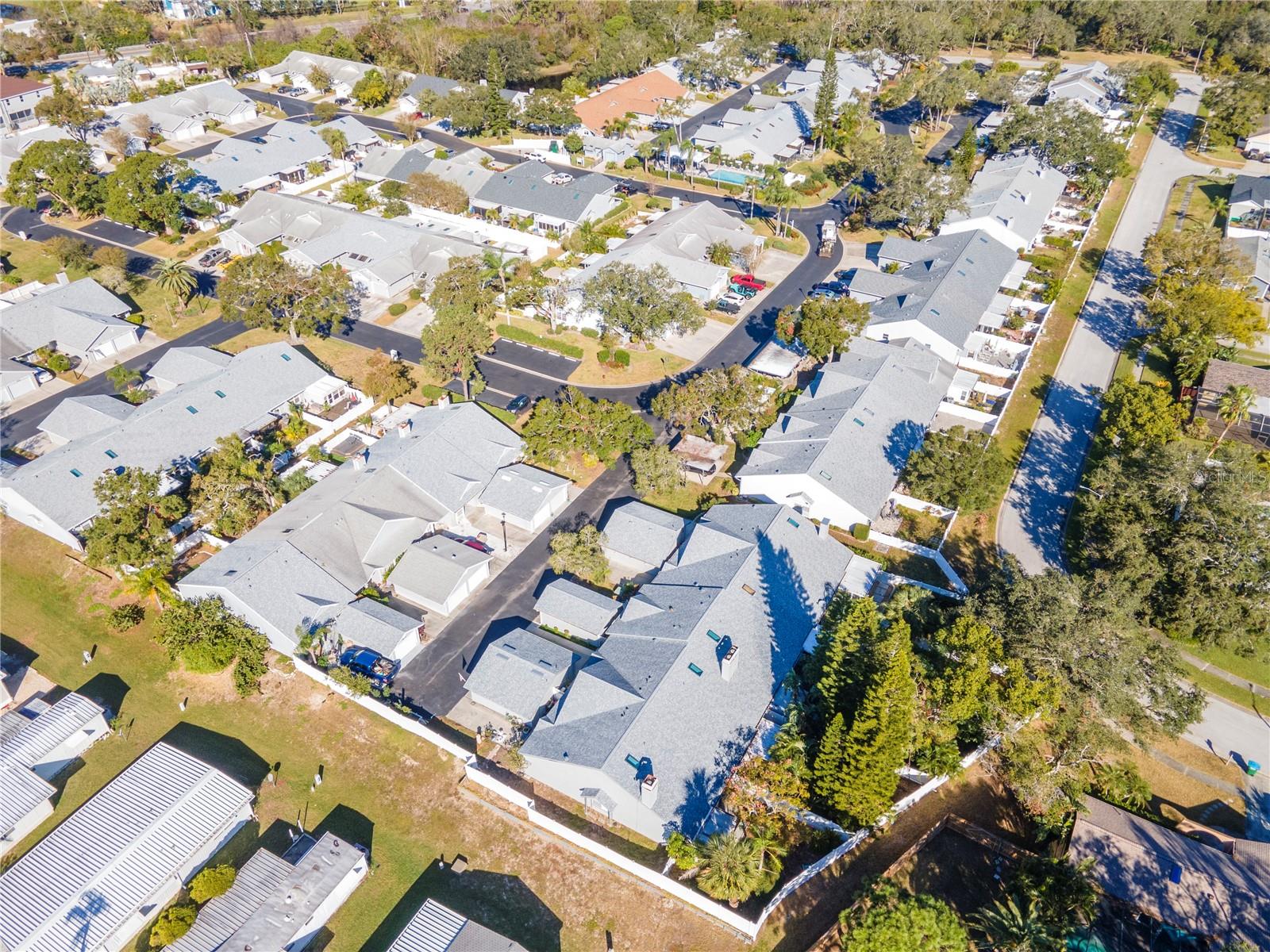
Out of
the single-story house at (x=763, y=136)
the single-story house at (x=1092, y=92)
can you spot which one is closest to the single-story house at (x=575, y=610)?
the single-story house at (x=763, y=136)

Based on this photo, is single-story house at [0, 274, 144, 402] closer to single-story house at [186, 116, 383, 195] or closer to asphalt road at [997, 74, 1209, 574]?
single-story house at [186, 116, 383, 195]

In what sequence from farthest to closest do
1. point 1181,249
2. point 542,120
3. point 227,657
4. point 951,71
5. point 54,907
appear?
point 951,71 → point 542,120 → point 1181,249 → point 227,657 → point 54,907

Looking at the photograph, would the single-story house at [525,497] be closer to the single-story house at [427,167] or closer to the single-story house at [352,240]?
the single-story house at [352,240]

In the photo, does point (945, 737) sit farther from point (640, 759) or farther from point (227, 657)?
point (227, 657)

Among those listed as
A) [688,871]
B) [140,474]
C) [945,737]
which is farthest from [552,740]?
[140,474]

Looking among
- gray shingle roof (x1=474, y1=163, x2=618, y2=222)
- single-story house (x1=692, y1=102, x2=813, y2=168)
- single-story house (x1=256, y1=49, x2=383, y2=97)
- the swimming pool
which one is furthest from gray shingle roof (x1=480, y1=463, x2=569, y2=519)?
single-story house (x1=256, y1=49, x2=383, y2=97)

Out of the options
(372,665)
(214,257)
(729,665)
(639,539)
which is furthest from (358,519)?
(214,257)

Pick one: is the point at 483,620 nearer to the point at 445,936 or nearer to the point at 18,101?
the point at 445,936
